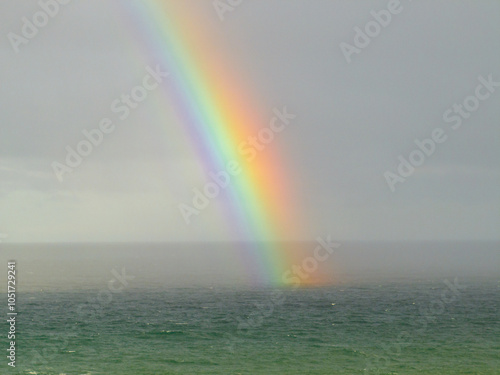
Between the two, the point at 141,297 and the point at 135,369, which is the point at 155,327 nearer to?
the point at 135,369

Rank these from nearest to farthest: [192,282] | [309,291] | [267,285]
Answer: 1. [309,291]
2. [267,285]
3. [192,282]

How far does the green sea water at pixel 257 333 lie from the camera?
62.1 meters

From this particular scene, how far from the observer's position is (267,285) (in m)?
151

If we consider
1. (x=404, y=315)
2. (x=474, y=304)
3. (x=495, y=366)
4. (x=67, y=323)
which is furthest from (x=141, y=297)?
(x=495, y=366)

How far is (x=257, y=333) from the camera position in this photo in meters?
80.8

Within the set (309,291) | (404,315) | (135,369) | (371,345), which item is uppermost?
(309,291)

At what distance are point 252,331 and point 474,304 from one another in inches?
2161
